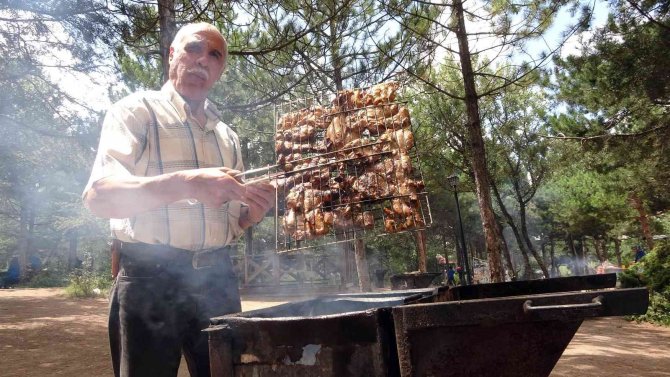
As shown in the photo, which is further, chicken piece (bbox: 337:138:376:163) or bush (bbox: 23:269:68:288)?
bush (bbox: 23:269:68:288)

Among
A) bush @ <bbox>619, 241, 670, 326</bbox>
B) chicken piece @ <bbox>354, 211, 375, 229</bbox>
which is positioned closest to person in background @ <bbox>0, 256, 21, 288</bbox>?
chicken piece @ <bbox>354, 211, 375, 229</bbox>

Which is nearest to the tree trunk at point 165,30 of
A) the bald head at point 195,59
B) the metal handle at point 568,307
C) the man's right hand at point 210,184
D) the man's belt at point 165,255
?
the bald head at point 195,59

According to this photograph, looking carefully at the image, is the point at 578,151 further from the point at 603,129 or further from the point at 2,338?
the point at 2,338

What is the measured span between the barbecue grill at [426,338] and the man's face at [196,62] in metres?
1.30

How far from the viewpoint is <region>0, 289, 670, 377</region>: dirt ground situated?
6.11m

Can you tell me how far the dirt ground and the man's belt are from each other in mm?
4483

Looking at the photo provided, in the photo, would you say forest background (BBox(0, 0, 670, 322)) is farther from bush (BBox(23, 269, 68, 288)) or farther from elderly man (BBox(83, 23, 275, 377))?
bush (BBox(23, 269, 68, 288))

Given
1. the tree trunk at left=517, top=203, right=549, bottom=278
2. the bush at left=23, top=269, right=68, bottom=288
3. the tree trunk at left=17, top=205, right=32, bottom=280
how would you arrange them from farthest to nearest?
the tree trunk at left=17, top=205, right=32, bottom=280
the bush at left=23, top=269, right=68, bottom=288
the tree trunk at left=517, top=203, right=549, bottom=278

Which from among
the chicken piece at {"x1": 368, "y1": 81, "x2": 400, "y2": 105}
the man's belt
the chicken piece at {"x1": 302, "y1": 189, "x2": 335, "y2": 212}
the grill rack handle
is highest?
the chicken piece at {"x1": 368, "y1": 81, "x2": 400, "y2": 105}

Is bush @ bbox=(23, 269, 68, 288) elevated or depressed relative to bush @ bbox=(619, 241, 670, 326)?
elevated

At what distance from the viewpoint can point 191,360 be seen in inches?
81.7

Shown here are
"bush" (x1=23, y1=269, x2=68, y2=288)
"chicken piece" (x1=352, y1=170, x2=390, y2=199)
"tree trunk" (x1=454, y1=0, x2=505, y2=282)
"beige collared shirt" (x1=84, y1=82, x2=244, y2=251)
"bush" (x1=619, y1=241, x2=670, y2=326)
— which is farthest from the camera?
"bush" (x1=23, y1=269, x2=68, y2=288)

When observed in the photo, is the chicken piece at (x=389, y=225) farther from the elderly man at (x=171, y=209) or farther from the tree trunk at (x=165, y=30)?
the tree trunk at (x=165, y=30)

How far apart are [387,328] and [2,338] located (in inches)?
390
